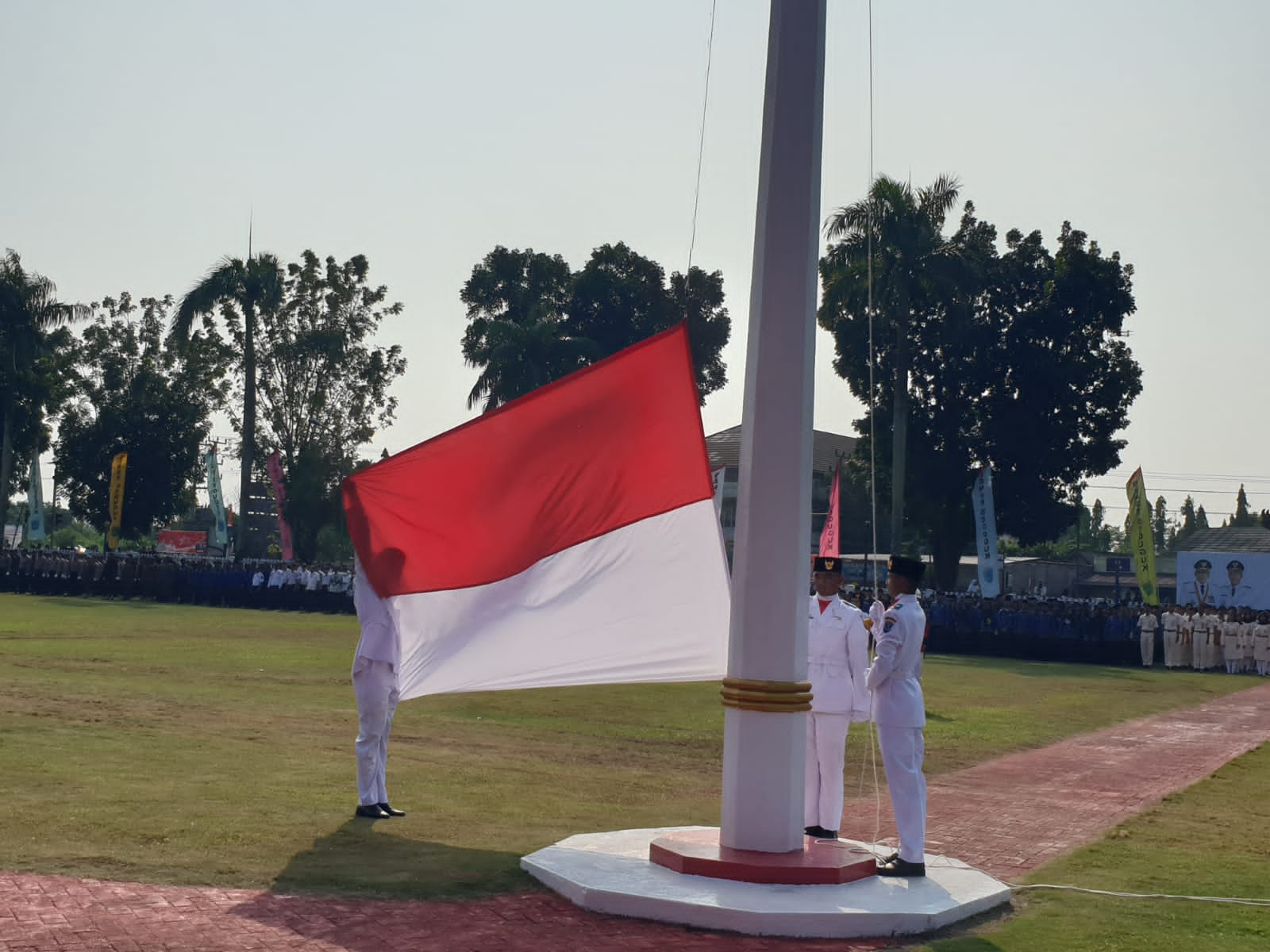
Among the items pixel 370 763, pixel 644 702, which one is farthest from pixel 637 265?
pixel 370 763

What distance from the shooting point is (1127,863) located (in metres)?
9.10

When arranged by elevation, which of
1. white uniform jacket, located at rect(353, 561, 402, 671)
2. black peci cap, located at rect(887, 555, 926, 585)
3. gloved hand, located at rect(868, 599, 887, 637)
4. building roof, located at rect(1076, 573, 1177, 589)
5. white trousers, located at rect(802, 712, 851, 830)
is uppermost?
building roof, located at rect(1076, 573, 1177, 589)

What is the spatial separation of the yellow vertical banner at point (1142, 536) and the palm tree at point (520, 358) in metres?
28.7

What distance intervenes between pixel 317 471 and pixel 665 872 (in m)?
46.1

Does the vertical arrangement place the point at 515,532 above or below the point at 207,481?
below

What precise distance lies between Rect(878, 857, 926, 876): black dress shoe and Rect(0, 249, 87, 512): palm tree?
55.1m

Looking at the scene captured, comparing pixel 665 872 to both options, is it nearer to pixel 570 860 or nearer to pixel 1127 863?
pixel 570 860

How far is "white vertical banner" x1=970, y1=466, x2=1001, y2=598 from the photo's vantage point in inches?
1542

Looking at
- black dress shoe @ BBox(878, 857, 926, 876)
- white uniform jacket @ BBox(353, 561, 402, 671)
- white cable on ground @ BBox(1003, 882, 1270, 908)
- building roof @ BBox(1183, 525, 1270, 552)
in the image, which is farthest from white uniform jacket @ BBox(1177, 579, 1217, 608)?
black dress shoe @ BBox(878, 857, 926, 876)

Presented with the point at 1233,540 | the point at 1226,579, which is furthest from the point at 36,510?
the point at 1233,540

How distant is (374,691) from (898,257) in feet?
119

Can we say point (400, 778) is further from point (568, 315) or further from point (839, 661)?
point (568, 315)

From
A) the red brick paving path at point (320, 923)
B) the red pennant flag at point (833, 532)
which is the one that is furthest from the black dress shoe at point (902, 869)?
the red pennant flag at point (833, 532)

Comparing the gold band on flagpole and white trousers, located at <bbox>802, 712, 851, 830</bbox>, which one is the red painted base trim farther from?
white trousers, located at <bbox>802, 712, 851, 830</bbox>
